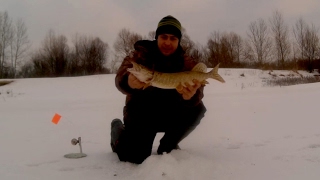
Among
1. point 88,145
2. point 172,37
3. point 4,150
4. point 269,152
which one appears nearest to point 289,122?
point 269,152

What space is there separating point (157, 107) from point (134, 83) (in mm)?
354

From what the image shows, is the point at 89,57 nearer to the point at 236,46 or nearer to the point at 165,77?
the point at 236,46

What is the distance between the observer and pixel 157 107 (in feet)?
8.28

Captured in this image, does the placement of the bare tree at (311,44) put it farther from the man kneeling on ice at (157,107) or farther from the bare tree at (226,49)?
the man kneeling on ice at (157,107)

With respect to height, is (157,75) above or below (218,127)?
above

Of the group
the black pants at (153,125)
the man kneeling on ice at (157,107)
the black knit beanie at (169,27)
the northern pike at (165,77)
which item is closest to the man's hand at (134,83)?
the northern pike at (165,77)

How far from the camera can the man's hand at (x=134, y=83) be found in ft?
7.44

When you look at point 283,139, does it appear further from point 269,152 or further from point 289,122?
point 289,122

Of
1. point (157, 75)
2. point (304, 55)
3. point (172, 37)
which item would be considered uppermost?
point (304, 55)

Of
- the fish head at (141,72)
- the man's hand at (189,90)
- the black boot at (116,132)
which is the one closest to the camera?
the fish head at (141,72)

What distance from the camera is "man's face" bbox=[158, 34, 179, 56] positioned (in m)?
2.53

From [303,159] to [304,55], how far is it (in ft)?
118

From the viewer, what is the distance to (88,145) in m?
3.20

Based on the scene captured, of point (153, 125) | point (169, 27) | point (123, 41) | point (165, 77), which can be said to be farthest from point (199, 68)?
point (123, 41)
